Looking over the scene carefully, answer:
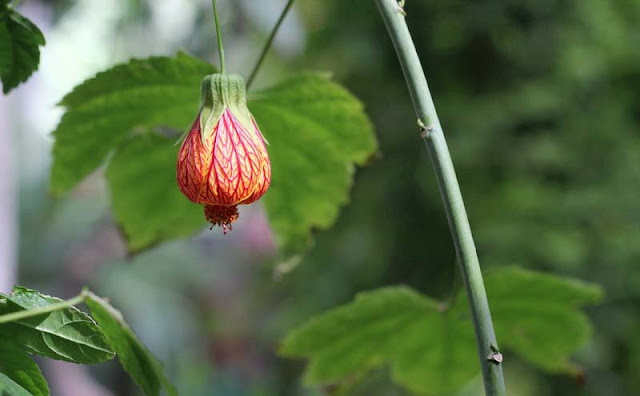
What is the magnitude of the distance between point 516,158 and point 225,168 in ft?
7.38

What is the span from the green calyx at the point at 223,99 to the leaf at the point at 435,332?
283 mm

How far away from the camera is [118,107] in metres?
0.77

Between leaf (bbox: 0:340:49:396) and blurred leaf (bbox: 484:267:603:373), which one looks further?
blurred leaf (bbox: 484:267:603:373)

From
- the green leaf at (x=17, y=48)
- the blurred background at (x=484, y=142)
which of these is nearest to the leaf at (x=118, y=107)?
the green leaf at (x=17, y=48)

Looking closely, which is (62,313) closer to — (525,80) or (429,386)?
(429,386)

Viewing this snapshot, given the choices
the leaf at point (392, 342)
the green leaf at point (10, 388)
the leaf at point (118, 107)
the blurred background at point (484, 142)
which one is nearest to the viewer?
the green leaf at point (10, 388)

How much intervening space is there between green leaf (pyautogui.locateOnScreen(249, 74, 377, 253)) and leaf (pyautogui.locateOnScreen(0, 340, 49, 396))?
Result: 337 mm

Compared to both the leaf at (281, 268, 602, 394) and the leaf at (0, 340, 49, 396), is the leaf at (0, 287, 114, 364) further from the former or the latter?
the leaf at (281, 268, 602, 394)

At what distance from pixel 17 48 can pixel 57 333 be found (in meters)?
0.20

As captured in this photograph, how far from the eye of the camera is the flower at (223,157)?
526mm

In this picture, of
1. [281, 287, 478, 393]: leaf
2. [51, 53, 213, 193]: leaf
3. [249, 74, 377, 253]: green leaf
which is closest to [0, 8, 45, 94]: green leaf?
[51, 53, 213, 193]: leaf

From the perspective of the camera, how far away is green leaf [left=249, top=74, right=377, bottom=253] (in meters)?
0.76

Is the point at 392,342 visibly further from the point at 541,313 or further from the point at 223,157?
the point at 223,157

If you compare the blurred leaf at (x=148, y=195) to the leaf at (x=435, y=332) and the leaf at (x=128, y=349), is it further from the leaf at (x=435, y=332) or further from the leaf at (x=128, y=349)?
the leaf at (x=128, y=349)
